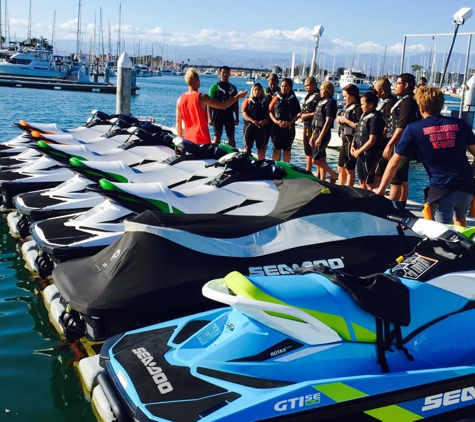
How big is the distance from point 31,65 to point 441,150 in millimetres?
53058

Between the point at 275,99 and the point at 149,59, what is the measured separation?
134m

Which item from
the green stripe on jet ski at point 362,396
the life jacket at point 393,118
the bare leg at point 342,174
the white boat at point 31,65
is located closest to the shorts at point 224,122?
the bare leg at point 342,174

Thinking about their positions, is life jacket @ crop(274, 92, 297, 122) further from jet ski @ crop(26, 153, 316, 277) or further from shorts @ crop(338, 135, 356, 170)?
jet ski @ crop(26, 153, 316, 277)

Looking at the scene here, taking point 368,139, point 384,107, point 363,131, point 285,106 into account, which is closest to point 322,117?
point 285,106

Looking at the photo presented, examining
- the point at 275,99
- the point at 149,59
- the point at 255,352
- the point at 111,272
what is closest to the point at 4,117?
the point at 275,99

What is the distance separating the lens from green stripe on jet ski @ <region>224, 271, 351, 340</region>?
247cm

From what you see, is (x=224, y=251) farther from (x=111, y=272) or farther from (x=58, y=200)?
Answer: (x=58, y=200)

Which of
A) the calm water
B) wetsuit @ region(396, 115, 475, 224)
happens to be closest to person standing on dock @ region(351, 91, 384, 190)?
wetsuit @ region(396, 115, 475, 224)

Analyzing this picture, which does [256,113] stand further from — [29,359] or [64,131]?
[29,359]

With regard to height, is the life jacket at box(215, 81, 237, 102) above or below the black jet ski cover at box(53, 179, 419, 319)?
above

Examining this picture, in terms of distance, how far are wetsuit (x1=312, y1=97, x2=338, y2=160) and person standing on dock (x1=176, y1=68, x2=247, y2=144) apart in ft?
3.56

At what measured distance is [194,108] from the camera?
7281mm

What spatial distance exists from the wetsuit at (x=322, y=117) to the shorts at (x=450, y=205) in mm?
3078

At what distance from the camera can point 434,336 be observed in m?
2.83
